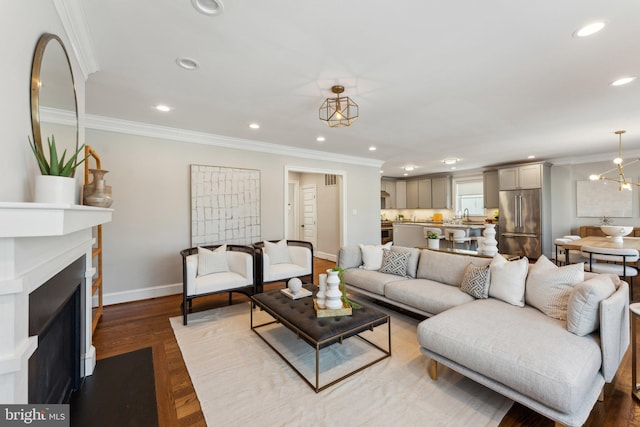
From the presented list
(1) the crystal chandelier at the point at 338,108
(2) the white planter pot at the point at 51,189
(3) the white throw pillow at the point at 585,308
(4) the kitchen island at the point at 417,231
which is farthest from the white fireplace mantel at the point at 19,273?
(4) the kitchen island at the point at 417,231

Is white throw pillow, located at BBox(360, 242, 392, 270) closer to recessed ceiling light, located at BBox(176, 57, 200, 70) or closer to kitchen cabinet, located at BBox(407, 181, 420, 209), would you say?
recessed ceiling light, located at BBox(176, 57, 200, 70)

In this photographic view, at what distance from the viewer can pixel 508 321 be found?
2.02 metres

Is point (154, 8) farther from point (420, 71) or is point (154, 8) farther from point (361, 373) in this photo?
point (361, 373)

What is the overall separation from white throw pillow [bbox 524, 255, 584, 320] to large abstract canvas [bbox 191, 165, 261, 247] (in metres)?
3.86

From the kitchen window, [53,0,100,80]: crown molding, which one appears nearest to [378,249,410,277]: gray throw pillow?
[53,0,100,80]: crown molding

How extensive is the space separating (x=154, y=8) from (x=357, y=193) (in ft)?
17.0

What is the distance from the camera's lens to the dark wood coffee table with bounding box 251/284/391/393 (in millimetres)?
2003

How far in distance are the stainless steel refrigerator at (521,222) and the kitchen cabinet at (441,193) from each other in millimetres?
1702

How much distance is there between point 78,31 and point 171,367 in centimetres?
255

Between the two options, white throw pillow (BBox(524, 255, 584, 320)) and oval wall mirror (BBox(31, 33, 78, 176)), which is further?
white throw pillow (BBox(524, 255, 584, 320))

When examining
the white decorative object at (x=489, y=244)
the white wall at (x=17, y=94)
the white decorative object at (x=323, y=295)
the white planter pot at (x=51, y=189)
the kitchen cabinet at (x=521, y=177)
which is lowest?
the white decorative object at (x=323, y=295)

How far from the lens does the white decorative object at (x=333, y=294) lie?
234cm

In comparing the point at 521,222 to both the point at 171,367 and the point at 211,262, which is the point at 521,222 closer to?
the point at 211,262

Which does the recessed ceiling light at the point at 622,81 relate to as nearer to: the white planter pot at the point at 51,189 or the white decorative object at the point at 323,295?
the white decorative object at the point at 323,295
